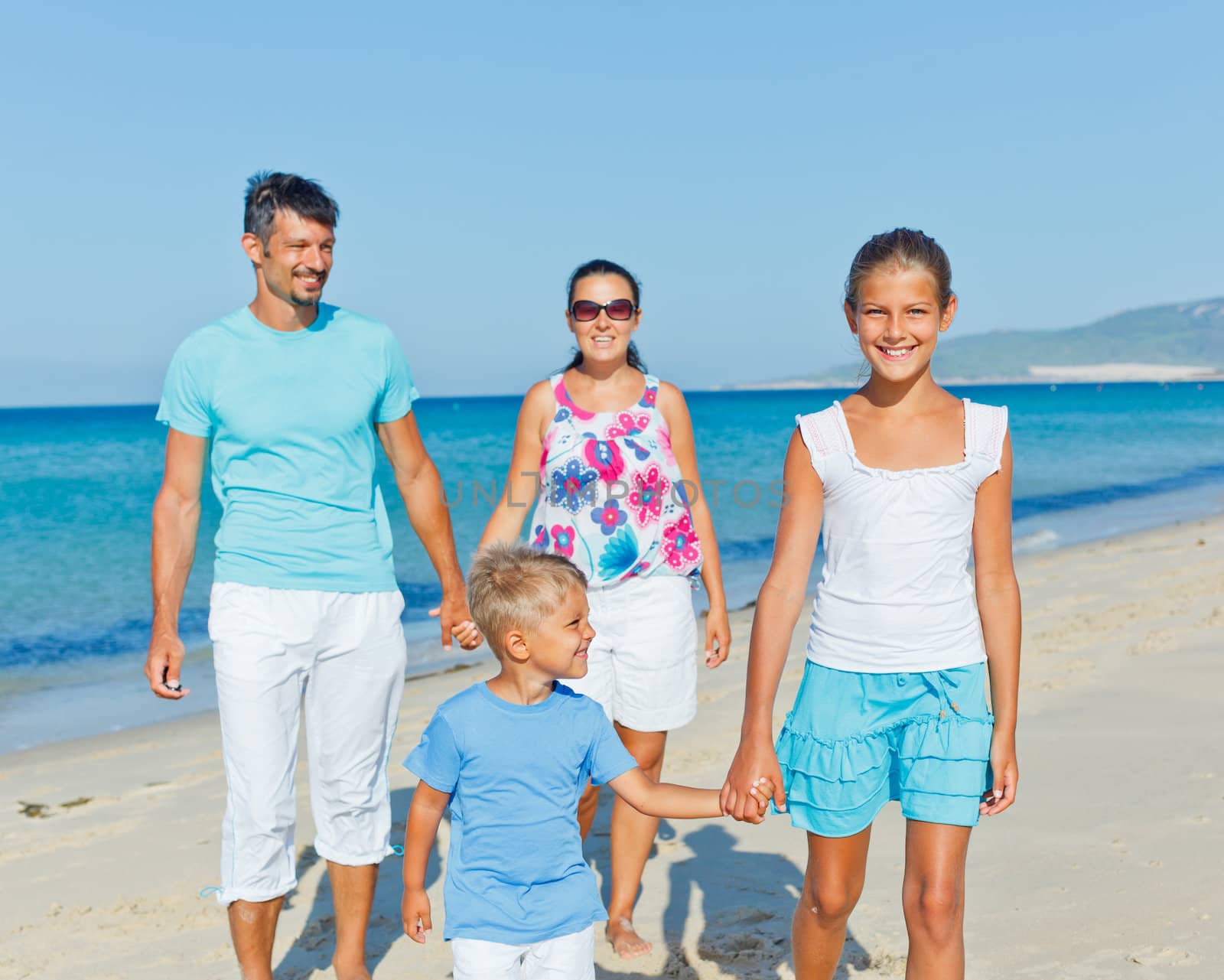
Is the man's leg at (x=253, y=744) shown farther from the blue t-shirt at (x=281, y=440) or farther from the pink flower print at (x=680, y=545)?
the pink flower print at (x=680, y=545)

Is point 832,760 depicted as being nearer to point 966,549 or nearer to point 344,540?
point 966,549

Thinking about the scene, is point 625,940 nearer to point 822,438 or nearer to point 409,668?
point 822,438

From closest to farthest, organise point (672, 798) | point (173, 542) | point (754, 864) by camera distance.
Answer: point (672, 798) → point (173, 542) → point (754, 864)

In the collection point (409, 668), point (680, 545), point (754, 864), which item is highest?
point (680, 545)

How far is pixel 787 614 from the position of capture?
2.83m

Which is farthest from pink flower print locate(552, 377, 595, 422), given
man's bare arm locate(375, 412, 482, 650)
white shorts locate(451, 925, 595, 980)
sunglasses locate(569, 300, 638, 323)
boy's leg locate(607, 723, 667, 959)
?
white shorts locate(451, 925, 595, 980)

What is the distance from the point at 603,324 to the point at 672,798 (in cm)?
196

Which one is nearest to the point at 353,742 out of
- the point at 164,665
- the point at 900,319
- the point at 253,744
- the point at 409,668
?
the point at 253,744

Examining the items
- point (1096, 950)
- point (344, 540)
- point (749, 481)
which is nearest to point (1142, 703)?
point (1096, 950)

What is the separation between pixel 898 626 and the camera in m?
2.77

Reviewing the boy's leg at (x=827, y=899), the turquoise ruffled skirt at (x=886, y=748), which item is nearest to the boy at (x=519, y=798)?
the turquoise ruffled skirt at (x=886, y=748)

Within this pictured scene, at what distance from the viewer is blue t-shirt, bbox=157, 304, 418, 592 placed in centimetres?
339

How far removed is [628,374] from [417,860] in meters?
2.12

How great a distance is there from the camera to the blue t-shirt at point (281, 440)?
11.1ft
